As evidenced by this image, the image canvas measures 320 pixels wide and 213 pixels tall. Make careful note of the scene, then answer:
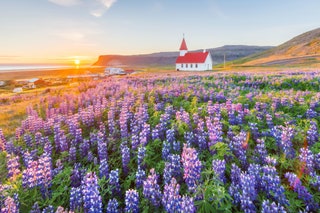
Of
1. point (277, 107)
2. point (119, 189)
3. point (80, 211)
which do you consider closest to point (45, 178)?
point (80, 211)

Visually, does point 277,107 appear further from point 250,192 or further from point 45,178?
point 45,178

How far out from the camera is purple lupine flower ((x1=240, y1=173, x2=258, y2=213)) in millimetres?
2762

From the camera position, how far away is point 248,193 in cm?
286

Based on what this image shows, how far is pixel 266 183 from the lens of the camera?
10.1ft

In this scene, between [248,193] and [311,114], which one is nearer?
[248,193]

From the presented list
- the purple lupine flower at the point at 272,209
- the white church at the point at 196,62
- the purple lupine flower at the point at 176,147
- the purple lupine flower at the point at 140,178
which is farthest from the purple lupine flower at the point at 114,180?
the white church at the point at 196,62

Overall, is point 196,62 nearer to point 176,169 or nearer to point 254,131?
point 254,131

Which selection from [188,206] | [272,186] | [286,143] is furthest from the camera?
[286,143]

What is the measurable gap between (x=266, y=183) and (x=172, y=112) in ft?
11.9

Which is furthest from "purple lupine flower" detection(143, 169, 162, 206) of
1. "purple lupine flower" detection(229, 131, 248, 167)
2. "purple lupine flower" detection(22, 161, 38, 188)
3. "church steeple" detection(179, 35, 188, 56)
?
"church steeple" detection(179, 35, 188, 56)

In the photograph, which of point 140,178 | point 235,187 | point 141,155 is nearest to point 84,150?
point 141,155

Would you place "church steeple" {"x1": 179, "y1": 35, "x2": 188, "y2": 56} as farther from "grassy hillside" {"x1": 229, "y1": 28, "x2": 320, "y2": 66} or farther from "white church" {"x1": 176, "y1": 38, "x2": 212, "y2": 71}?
"grassy hillside" {"x1": 229, "y1": 28, "x2": 320, "y2": 66}

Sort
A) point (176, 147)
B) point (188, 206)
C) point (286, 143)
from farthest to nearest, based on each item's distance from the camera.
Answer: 1. point (176, 147)
2. point (286, 143)
3. point (188, 206)

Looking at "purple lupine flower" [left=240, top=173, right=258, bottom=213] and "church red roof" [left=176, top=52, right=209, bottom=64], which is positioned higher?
"church red roof" [left=176, top=52, right=209, bottom=64]
